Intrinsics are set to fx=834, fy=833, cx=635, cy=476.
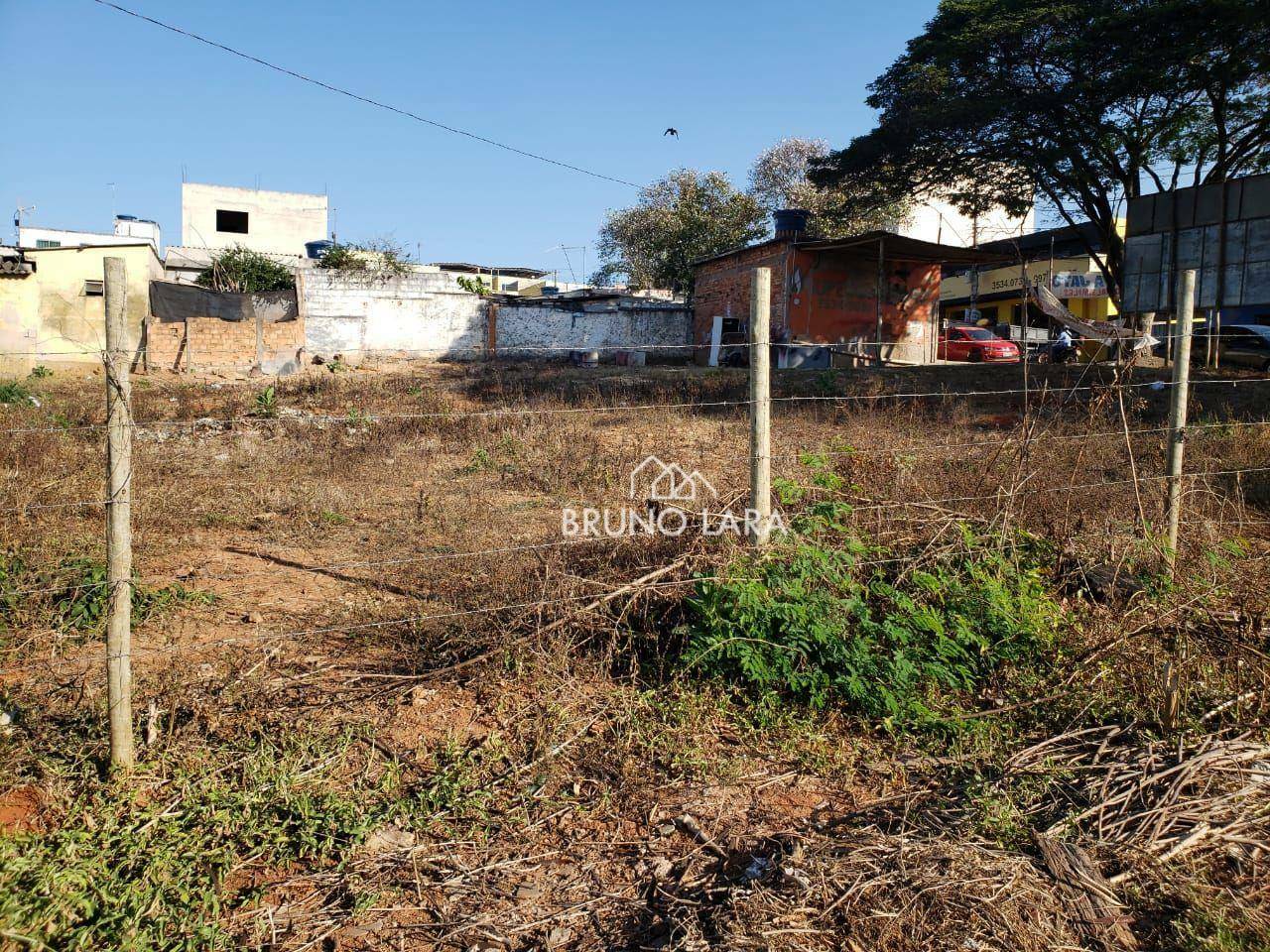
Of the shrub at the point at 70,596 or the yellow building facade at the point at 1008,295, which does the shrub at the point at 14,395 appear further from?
the yellow building facade at the point at 1008,295

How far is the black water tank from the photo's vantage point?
20.0 m

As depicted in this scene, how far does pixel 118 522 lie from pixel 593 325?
23.0 m

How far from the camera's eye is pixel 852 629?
370 cm

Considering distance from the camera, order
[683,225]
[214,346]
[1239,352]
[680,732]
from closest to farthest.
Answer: [680,732] < [1239,352] < [214,346] < [683,225]

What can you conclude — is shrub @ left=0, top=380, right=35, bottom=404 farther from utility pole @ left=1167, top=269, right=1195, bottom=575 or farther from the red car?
the red car

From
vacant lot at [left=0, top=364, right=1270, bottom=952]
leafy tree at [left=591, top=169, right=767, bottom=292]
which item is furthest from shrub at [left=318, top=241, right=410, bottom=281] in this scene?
vacant lot at [left=0, top=364, right=1270, bottom=952]

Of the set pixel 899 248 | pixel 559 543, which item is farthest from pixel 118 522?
pixel 899 248

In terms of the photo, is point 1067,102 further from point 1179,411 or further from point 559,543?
point 559,543

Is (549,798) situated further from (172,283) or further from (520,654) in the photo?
(172,283)

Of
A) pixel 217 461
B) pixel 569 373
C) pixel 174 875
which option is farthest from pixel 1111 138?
pixel 174 875

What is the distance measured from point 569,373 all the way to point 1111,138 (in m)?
12.6

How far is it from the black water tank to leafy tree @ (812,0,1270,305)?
1650mm

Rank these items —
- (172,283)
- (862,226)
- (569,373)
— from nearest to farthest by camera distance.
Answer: (569,373)
(172,283)
(862,226)

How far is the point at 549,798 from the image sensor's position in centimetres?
299
